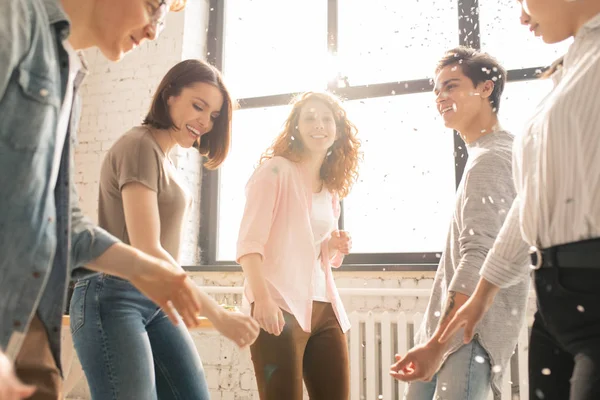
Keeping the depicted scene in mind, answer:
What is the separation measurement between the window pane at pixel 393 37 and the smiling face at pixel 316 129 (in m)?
1.53

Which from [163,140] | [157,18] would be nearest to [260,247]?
[163,140]

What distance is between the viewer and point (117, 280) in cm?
135

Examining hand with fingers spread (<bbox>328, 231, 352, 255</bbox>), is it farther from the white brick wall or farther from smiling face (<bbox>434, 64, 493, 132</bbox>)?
the white brick wall

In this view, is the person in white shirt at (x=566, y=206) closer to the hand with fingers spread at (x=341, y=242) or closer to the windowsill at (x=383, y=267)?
the hand with fingers spread at (x=341, y=242)

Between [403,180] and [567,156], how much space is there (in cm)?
239

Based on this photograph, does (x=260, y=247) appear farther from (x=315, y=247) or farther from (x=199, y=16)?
(x=199, y=16)

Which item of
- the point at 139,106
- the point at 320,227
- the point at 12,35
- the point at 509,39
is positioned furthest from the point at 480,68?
the point at 139,106

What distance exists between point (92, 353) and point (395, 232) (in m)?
2.32

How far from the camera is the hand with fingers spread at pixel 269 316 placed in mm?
1723

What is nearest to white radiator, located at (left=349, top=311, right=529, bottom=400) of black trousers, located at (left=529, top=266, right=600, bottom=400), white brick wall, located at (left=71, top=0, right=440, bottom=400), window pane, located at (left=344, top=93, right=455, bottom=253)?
window pane, located at (left=344, top=93, right=455, bottom=253)

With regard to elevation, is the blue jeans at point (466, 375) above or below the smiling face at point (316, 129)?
below

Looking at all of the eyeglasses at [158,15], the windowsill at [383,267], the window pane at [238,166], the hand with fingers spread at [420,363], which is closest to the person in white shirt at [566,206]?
the hand with fingers spread at [420,363]

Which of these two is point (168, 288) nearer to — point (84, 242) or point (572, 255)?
point (84, 242)

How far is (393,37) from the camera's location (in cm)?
354
